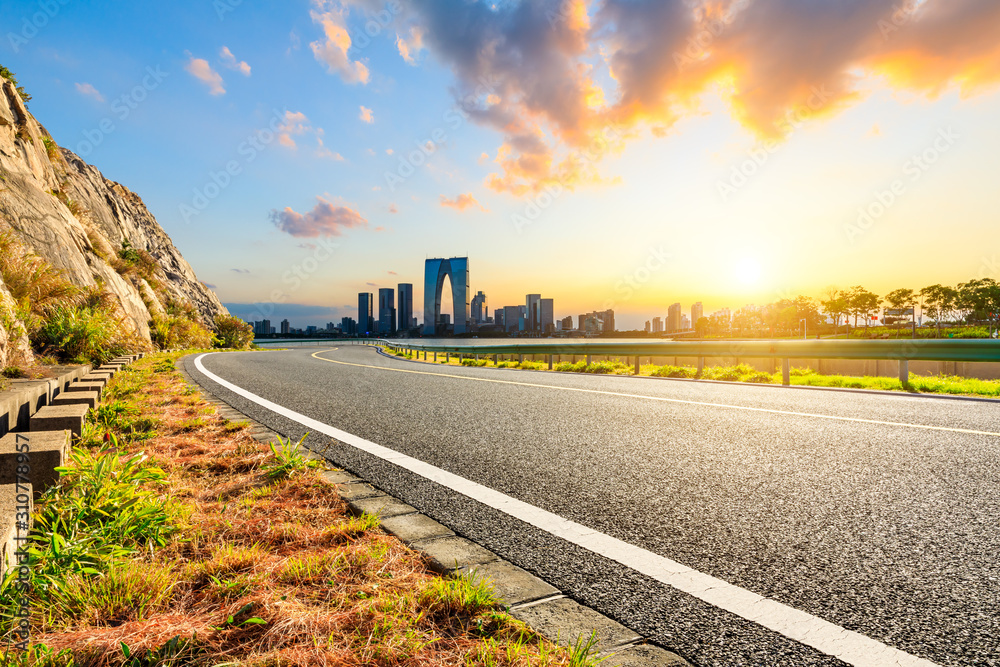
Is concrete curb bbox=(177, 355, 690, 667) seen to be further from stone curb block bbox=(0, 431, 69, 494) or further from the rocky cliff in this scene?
the rocky cliff

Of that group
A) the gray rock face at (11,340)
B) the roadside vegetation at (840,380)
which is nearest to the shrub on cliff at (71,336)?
the gray rock face at (11,340)

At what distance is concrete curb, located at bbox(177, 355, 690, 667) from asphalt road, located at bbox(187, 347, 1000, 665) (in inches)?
2.6

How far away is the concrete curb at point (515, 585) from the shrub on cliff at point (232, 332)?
3962 centimetres

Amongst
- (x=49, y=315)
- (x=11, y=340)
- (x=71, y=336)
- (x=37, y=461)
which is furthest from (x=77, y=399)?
(x=49, y=315)

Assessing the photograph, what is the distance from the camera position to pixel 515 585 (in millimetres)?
1970

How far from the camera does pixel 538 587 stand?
196 centimetres

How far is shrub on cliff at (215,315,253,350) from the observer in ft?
126

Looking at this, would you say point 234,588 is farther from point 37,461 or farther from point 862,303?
point 862,303

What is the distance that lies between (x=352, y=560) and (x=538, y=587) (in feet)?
2.65

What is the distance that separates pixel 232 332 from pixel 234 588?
42.1 m

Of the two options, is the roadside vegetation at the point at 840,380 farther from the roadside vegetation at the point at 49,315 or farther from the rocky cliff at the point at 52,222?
the rocky cliff at the point at 52,222

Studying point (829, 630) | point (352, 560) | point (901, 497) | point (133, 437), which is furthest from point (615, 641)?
point (133, 437)

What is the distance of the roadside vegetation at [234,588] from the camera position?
5.05 ft

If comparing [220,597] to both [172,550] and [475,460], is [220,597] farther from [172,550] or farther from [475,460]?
[475,460]
